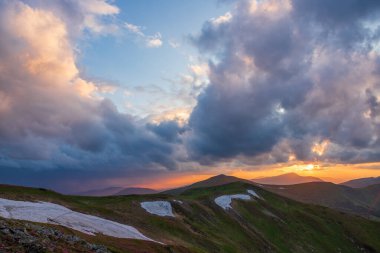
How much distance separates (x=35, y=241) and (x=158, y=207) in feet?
263

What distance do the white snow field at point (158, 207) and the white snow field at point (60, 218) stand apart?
1451 inches

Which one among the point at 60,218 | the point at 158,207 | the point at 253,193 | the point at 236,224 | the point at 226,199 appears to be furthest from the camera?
the point at 253,193

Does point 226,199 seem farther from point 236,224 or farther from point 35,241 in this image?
point 35,241

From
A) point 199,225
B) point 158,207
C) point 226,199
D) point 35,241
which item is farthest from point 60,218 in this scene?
point 226,199

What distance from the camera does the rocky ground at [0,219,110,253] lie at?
3095 cm

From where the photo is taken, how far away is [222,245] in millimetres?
91438

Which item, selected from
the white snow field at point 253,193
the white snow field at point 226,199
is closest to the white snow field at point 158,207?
the white snow field at point 226,199

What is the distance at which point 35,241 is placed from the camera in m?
32.8

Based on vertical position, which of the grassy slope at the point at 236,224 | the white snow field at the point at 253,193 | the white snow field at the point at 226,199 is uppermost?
the white snow field at the point at 253,193

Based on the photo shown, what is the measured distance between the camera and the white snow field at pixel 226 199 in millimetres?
143825

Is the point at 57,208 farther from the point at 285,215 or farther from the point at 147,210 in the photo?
the point at 285,215

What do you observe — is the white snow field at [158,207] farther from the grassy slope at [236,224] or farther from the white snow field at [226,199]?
the white snow field at [226,199]

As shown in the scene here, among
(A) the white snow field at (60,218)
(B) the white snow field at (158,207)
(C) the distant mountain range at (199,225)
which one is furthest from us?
(B) the white snow field at (158,207)

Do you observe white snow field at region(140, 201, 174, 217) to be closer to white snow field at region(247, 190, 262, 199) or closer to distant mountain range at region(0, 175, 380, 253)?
distant mountain range at region(0, 175, 380, 253)
